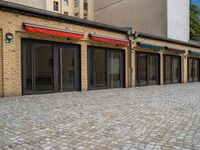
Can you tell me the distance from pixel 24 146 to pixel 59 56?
8289mm

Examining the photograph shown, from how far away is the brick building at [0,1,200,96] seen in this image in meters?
9.75

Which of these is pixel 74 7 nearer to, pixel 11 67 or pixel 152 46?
pixel 152 46

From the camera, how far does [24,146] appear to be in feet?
12.2

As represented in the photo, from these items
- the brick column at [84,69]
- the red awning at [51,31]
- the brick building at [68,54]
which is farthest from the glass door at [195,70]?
the red awning at [51,31]

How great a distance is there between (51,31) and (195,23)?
3175 cm

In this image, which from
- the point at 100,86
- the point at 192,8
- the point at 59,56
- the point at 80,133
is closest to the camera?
the point at 80,133

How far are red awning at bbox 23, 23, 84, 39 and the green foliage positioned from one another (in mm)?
28513

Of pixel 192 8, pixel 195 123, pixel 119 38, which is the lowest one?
pixel 195 123

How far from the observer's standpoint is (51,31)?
10664mm

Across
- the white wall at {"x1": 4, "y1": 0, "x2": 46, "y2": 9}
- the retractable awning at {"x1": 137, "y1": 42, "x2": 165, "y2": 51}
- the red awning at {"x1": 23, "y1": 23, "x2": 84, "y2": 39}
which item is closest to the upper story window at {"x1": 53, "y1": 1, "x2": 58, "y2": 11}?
the white wall at {"x1": 4, "y1": 0, "x2": 46, "y2": 9}

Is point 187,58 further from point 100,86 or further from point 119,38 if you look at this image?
point 100,86

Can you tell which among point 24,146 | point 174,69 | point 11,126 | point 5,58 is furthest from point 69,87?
point 174,69

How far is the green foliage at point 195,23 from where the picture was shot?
35.7 metres

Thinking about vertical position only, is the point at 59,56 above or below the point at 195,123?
above
